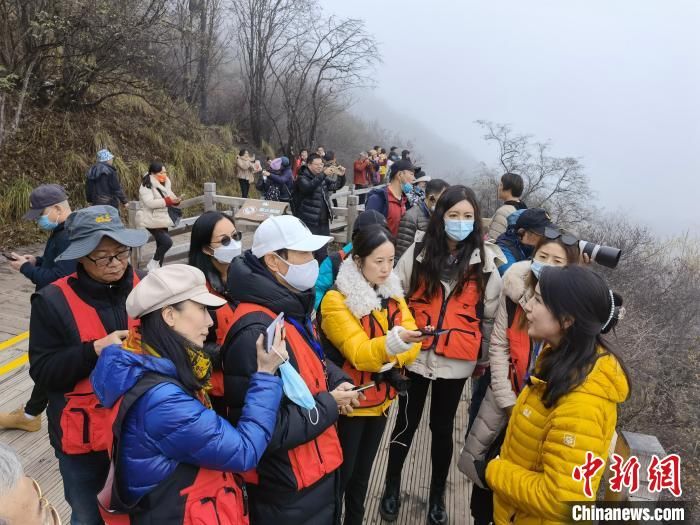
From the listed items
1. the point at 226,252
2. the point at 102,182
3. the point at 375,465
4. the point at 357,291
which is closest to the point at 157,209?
the point at 102,182

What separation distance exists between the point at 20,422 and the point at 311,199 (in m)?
3.84

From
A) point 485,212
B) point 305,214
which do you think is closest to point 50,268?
point 305,214

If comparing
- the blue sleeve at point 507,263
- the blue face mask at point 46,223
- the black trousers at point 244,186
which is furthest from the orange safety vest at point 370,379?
the black trousers at point 244,186

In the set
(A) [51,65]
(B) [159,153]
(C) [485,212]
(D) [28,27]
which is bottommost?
(B) [159,153]

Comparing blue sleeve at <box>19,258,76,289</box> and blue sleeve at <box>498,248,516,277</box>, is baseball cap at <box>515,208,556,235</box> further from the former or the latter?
blue sleeve at <box>19,258,76,289</box>

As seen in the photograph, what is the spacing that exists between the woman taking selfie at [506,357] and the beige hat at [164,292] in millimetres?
1659

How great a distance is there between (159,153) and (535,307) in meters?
12.6

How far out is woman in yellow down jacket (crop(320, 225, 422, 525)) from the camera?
240 centimetres

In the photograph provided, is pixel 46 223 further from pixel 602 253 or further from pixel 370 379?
pixel 602 253

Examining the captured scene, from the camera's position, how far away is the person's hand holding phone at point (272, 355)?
1702mm

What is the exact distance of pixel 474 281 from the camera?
288cm

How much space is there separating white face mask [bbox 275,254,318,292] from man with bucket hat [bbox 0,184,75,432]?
1625 millimetres

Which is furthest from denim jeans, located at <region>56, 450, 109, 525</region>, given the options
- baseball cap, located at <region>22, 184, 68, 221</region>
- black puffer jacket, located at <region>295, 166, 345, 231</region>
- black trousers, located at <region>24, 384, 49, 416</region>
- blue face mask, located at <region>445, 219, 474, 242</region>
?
black puffer jacket, located at <region>295, 166, 345, 231</region>

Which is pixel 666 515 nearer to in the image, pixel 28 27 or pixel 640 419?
pixel 640 419
